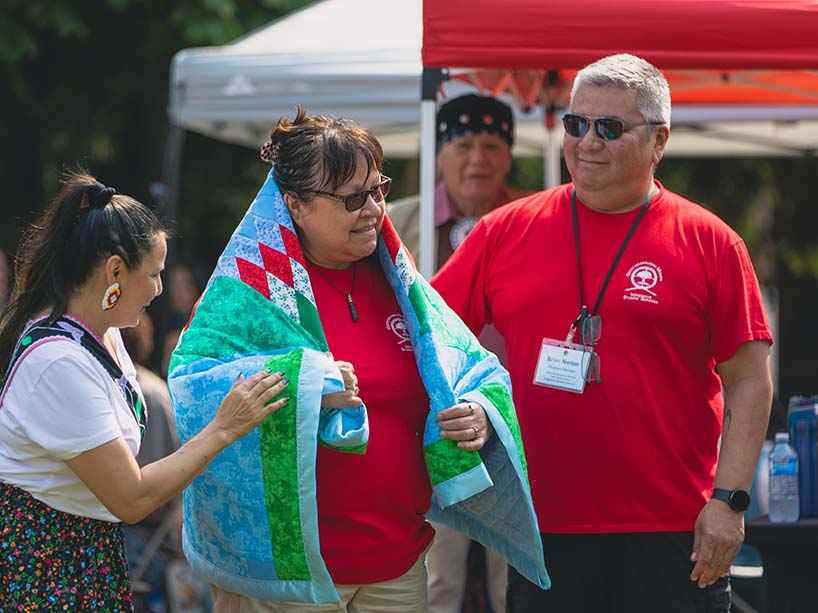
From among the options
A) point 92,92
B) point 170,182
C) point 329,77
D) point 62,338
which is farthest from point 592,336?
point 92,92

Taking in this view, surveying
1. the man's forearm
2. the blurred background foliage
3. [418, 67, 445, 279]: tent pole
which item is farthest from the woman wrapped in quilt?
the blurred background foliage

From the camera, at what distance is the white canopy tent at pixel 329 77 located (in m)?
6.35

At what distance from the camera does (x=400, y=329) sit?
2.97 m

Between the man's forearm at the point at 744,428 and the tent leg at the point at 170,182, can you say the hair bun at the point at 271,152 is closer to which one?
the man's forearm at the point at 744,428

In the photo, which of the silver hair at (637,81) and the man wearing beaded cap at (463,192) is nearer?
the silver hair at (637,81)

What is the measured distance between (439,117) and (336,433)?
223cm

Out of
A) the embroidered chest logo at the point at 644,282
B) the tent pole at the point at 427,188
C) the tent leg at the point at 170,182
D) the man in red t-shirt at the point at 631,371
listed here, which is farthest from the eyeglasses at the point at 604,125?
the tent leg at the point at 170,182

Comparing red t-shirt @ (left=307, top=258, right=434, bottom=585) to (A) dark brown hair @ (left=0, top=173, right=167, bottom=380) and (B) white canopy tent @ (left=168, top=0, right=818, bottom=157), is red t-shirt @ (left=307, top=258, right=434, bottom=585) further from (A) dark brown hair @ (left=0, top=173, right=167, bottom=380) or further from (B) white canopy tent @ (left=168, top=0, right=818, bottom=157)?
(B) white canopy tent @ (left=168, top=0, right=818, bottom=157)

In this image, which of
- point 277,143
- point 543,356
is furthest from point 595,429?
point 277,143

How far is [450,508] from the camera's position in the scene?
311 cm

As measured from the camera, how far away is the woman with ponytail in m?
2.57

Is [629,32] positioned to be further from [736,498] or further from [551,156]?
[551,156]

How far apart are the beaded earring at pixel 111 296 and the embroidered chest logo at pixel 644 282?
4.18ft

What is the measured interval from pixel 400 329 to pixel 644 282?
65cm
